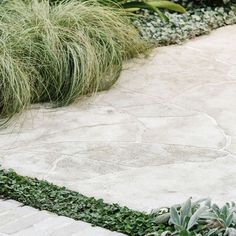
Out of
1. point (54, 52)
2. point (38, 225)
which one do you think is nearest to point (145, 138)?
point (54, 52)

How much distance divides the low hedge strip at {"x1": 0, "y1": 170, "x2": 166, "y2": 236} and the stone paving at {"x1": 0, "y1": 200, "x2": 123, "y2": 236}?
5 cm

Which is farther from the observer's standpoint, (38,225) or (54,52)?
(54,52)

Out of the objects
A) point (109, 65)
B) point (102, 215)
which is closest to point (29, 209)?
point (102, 215)

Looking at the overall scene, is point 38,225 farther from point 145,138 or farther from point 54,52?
point 54,52

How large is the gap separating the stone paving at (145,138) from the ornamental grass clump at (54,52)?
14 centimetres

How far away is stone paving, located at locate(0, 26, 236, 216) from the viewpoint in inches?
152

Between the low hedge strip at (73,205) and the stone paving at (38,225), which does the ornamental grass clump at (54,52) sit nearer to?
the low hedge strip at (73,205)

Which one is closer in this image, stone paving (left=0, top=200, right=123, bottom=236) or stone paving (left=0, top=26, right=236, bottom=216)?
stone paving (left=0, top=200, right=123, bottom=236)

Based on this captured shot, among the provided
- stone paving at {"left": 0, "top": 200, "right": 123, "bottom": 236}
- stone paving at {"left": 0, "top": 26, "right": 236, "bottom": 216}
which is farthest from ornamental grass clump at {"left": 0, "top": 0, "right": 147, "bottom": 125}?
stone paving at {"left": 0, "top": 200, "right": 123, "bottom": 236}

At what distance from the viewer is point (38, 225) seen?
133 inches

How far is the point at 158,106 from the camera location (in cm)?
523

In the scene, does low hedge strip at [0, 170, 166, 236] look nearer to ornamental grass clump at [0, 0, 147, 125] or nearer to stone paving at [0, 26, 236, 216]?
stone paving at [0, 26, 236, 216]

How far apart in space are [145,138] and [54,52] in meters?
1.12

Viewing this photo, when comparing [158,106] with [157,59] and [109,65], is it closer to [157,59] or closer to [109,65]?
[109,65]
